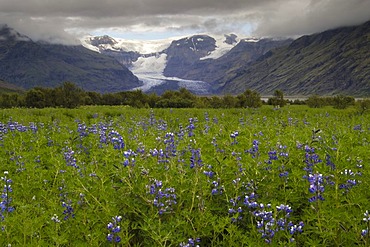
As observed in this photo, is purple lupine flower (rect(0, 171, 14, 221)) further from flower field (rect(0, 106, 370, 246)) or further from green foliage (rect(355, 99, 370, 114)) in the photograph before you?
green foliage (rect(355, 99, 370, 114))

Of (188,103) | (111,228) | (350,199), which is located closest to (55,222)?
(111,228)

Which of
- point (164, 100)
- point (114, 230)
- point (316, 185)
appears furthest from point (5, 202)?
point (164, 100)

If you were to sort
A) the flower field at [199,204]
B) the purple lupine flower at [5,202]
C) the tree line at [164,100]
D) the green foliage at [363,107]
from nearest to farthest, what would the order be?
the flower field at [199,204]
the purple lupine flower at [5,202]
the green foliage at [363,107]
the tree line at [164,100]

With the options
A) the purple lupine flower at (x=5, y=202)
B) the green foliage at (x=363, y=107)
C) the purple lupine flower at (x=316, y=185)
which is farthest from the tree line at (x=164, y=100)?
the purple lupine flower at (x=316, y=185)

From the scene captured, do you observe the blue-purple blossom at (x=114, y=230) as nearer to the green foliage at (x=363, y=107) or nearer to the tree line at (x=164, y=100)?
the green foliage at (x=363, y=107)

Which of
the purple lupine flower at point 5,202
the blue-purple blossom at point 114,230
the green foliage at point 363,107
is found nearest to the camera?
the blue-purple blossom at point 114,230

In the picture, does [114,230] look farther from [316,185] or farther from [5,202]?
[316,185]

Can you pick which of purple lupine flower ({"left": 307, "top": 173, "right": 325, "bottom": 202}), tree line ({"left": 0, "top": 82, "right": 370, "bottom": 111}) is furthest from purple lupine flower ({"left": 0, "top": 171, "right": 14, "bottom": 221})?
tree line ({"left": 0, "top": 82, "right": 370, "bottom": 111})

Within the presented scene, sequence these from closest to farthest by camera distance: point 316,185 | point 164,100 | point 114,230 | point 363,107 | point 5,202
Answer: point 114,230
point 316,185
point 5,202
point 363,107
point 164,100

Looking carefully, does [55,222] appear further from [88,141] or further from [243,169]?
[88,141]

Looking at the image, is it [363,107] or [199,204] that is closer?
[199,204]

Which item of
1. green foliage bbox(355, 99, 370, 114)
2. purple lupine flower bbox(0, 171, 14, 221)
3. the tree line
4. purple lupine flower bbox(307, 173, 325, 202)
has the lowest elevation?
the tree line

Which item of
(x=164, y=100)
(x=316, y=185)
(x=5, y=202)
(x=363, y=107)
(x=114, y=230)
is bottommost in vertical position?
(x=164, y=100)

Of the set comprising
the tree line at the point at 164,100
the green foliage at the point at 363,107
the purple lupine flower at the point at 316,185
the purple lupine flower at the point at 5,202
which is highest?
the purple lupine flower at the point at 316,185
